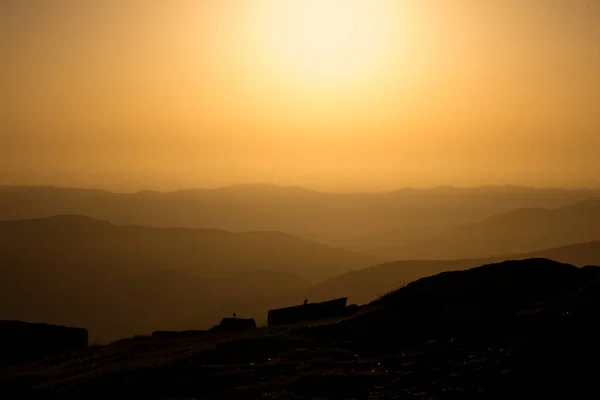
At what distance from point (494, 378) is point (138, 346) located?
1569cm

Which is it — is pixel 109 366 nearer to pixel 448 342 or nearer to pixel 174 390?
pixel 174 390

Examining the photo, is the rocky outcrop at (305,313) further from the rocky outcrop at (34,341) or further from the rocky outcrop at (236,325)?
the rocky outcrop at (34,341)

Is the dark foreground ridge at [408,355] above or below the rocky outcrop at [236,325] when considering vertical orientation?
below

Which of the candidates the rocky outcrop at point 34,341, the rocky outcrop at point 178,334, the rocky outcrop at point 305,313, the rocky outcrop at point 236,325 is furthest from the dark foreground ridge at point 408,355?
the rocky outcrop at point 34,341

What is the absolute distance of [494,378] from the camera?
1335cm

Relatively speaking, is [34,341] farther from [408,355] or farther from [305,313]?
[408,355]

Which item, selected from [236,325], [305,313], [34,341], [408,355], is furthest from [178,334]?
[408,355]

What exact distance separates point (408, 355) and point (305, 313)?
10.1 meters

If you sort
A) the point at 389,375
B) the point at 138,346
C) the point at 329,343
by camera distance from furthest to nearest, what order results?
the point at 138,346
the point at 329,343
the point at 389,375

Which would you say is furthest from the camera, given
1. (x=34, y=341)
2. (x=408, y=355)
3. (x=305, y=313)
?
(x=34, y=341)

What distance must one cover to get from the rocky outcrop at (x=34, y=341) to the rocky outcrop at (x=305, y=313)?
10701 millimetres

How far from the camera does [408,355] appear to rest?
1608 centimetres

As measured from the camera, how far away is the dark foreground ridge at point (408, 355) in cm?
1360

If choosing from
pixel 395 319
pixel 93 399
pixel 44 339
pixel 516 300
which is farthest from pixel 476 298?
pixel 44 339
